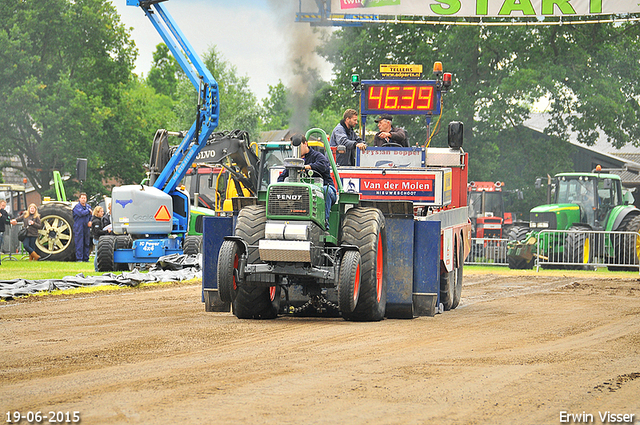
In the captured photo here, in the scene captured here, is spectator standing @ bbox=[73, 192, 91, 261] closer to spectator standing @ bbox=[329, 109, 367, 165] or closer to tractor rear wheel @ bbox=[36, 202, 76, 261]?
tractor rear wheel @ bbox=[36, 202, 76, 261]

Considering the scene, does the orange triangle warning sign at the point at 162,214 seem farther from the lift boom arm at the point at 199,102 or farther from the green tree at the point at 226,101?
the green tree at the point at 226,101

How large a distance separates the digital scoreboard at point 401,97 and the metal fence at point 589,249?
11.1m

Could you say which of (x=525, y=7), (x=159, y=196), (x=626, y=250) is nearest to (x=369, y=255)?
(x=159, y=196)

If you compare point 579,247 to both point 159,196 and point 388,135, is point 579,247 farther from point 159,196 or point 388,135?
point 388,135

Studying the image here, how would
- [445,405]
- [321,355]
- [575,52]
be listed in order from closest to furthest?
[445,405] → [321,355] → [575,52]

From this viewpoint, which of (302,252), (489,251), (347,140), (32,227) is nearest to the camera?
(302,252)

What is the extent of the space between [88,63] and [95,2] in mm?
2827

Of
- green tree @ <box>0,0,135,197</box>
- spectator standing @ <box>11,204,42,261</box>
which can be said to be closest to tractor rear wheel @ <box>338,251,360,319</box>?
spectator standing @ <box>11,204,42,261</box>

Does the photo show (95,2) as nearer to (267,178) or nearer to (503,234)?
(503,234)

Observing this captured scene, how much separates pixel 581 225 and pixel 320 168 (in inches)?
681

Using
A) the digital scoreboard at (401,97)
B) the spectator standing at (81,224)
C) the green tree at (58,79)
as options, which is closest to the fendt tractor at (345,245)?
the digital scoreboard at (401,97)

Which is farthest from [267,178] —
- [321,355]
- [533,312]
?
[321,355]

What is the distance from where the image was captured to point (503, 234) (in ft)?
108

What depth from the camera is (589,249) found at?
25250 mm
